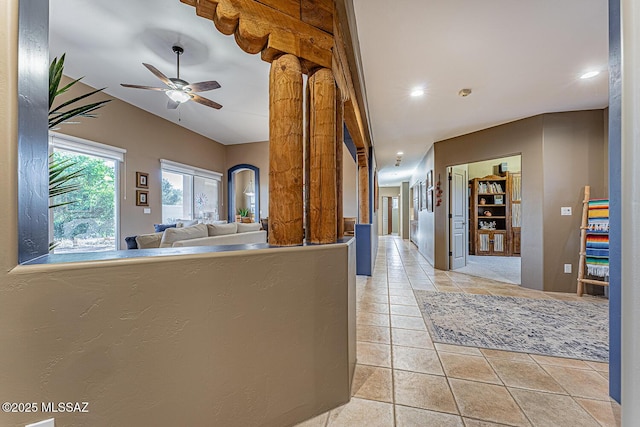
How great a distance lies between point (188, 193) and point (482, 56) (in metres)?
6.05

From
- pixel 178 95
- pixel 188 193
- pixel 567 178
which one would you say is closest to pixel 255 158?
pixel 188 193

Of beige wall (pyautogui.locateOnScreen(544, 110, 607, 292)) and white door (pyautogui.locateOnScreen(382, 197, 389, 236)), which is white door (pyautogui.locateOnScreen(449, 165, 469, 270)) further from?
white door (pyautogui.locateOnScreen(382, 197, 389, 236))

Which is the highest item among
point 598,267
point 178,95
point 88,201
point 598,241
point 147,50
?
point 147,50

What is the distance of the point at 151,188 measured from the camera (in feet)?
16.9

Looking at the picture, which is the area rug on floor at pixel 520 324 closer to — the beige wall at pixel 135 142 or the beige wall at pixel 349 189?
the beige wall at pixel 349 189

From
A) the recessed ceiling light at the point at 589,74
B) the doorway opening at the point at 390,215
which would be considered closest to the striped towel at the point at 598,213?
the recessed ceiling light at the point at 589,74

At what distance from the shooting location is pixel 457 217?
540 cm

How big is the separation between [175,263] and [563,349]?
286 cm

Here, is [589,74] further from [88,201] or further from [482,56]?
[88,201]

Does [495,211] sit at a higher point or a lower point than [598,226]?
higher

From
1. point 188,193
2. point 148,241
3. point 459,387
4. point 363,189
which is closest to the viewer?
point 459,387

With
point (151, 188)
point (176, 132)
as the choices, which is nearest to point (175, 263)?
point (151, 188)

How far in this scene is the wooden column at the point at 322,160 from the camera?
1.54m

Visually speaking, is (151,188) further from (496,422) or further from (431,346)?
(496,422)
